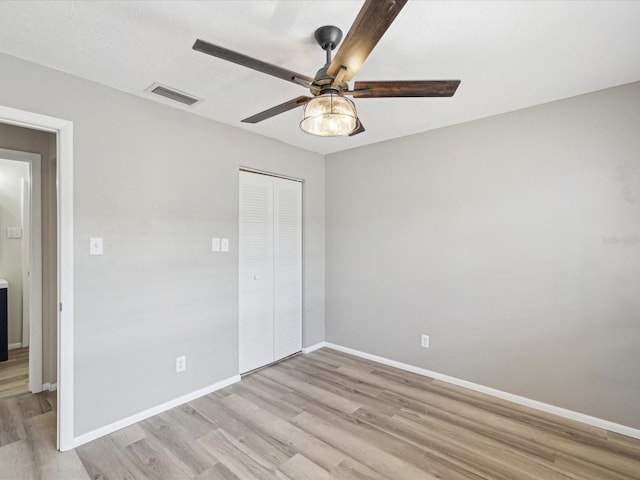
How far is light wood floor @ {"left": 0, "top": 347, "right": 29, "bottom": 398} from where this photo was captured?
2.81m

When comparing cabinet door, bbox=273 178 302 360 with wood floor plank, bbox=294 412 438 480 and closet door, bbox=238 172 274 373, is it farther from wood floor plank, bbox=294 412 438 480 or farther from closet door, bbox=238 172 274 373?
wood floor plank, bbox=294 412 438 480

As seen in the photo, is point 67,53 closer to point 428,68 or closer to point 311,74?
point 311,74

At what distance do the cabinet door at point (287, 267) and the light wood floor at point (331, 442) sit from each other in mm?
832

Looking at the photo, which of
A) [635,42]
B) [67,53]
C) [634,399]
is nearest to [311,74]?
[67,53]

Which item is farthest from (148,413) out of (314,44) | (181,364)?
(314,44)

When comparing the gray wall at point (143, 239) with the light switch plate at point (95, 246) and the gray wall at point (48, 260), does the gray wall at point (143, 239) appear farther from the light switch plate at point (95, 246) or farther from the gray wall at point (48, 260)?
the gray wall at point (48, 260)

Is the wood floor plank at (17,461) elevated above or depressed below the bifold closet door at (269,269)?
below

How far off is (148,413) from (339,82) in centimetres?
262

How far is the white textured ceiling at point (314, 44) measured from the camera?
1.50m

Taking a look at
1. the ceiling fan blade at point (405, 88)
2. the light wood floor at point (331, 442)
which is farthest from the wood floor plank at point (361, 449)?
the ceiling fan blade at point (405, 88)

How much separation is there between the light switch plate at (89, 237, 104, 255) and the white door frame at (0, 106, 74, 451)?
0.36ft

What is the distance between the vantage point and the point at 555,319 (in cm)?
249

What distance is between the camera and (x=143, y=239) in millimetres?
2398

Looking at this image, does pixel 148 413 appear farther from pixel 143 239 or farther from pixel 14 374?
pixel 14 374
